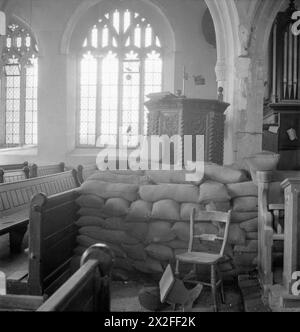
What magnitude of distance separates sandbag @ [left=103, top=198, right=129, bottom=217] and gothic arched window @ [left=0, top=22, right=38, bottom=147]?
750 centimetres

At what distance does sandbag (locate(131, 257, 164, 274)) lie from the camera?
14.4ft

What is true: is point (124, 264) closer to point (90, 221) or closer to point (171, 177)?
point (90, 221)

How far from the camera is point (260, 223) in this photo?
13.5 feet

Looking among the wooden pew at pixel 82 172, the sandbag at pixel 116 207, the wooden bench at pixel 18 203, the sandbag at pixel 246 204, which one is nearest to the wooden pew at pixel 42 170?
the wooden pew at pixel 82 172

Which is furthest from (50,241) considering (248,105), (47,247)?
(248,105)

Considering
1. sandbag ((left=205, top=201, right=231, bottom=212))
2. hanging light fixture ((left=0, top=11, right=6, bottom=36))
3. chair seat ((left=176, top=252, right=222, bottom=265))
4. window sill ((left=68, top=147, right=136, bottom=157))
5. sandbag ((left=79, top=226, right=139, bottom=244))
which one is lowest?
chair seat ((left=176, top=252, right=222, bottom=265))

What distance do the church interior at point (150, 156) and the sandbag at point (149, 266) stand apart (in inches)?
0.9

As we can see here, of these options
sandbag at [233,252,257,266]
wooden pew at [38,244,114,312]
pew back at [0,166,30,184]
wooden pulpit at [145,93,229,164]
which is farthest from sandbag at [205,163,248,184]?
pew back at [0,166,30,184]

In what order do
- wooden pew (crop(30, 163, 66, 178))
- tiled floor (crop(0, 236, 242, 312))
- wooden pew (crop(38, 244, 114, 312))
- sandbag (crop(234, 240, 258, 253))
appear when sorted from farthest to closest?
wooden pew (crop(30, 163, 66, 178)) < sandbag (crop(234, 240, 258, 253)) < tiled floor (crop(0, 236, 242, 312)) < wooden pew (crop(38, 244, 114, 312))

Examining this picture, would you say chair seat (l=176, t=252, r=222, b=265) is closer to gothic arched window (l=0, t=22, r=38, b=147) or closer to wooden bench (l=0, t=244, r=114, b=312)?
wooden bench (l=0, t=244, r=114, b=312)

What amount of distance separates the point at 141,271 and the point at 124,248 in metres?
0.28

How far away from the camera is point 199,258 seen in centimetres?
387

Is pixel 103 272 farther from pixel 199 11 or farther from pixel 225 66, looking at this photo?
pixel 199 11
